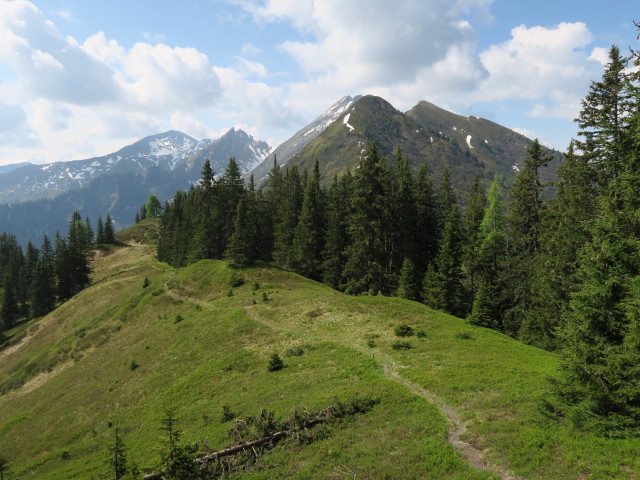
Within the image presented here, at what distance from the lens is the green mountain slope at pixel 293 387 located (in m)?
14.3

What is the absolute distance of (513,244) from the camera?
4706cm

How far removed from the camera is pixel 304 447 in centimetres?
1652

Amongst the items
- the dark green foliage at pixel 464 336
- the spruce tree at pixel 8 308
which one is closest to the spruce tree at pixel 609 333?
the dark green foliage at pixel 464 336

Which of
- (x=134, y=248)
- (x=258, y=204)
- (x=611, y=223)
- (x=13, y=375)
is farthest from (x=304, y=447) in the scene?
(x=134, y=248)

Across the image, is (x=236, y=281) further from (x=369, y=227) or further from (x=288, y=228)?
A: (x=369, y=227)

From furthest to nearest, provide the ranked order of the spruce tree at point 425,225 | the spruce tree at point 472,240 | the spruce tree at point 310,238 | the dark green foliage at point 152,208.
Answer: the dark green foliage at point 152,208, the spruce tree at point 310,238, the spruce tree at point 425,225, the spruce tree at point 472,240

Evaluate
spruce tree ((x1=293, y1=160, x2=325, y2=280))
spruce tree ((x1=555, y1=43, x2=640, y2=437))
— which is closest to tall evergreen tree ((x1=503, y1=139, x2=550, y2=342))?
spruce tree ((x1=555, y1=43, x2=640, y2=437))

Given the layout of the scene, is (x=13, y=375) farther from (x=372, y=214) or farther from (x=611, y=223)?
(x=611, y=223)

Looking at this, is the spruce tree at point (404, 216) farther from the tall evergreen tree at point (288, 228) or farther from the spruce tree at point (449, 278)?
the tall evergreen tree at point (288, 228)

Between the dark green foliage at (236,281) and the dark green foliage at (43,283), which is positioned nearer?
the dark green foliage at (236,281)

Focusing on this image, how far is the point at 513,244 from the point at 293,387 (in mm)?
37849

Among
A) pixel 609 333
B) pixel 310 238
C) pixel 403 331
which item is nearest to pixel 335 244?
pixel 310 238

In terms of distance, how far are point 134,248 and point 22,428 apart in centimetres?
11083

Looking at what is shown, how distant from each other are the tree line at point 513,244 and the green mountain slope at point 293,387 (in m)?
3.16
